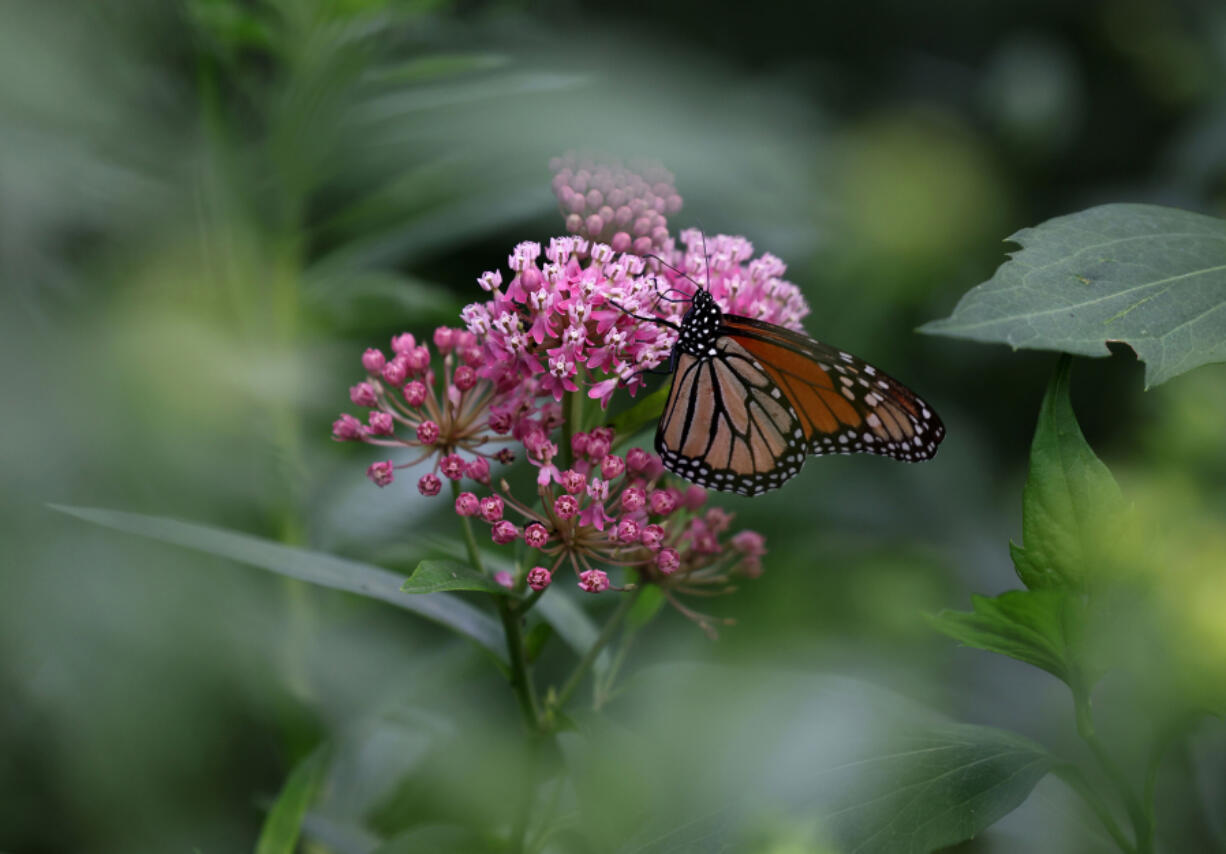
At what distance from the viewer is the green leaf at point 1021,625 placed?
1181 millimetres

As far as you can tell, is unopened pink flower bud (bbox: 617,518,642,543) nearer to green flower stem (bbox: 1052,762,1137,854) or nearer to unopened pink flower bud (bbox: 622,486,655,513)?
unopened pink flower bud (bbox: 622,486,655,513)

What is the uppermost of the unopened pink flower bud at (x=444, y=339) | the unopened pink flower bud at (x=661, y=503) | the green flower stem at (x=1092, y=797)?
the unopened pink flower bud at (x=444, y=339)

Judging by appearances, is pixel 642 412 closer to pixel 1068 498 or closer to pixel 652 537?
pixel 652 537

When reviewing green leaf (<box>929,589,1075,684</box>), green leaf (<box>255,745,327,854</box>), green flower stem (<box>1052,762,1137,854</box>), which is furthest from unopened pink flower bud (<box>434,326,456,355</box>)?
green flower stem (<box>1052,762,1137,854</box>)

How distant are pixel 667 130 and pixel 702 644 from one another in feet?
3.72

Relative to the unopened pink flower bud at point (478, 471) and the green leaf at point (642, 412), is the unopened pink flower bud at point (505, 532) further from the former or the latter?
the green leaf at point (642, 412)

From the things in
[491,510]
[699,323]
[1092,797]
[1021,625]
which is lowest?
[1092,797]

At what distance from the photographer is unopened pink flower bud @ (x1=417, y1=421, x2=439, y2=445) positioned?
152cm

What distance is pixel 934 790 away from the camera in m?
1.24

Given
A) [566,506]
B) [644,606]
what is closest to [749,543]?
[644,606]

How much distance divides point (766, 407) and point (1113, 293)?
2.25 ft

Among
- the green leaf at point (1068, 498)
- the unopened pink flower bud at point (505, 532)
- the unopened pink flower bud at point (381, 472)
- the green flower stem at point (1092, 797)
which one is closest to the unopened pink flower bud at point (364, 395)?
the unopened pink flower bud at point (381, 472)

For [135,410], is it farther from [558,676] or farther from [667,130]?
[667,130]

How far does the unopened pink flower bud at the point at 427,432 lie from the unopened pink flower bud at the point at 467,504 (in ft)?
0.41
